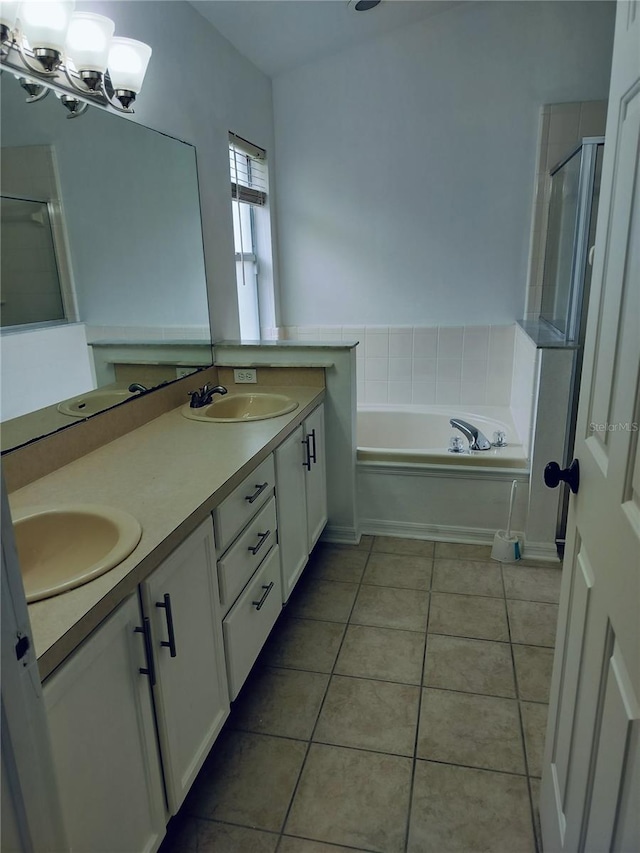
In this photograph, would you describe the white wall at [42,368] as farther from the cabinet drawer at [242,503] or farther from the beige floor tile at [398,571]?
the beige floor tile at [398,571]

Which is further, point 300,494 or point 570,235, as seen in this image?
point 570,235

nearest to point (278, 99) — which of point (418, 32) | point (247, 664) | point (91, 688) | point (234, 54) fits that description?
point (234, 54)

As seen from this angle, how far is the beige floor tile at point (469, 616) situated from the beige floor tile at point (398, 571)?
5.1 inches

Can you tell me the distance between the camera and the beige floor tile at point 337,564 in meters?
2.58

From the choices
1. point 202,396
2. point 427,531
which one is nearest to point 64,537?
point 202,396

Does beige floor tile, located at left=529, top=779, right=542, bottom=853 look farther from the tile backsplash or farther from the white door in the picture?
the tile backsplash

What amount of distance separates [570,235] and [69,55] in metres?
2.34

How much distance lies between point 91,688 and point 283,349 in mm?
1904

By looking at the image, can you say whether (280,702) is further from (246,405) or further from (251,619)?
(246,405)

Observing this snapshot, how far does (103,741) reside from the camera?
Answer: 3.26 feet

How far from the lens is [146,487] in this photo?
4.87ft

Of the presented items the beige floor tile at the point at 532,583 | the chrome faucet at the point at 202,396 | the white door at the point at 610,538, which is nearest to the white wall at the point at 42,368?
the chrome faucet at the point at 202,396

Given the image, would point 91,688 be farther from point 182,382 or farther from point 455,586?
point 455,586

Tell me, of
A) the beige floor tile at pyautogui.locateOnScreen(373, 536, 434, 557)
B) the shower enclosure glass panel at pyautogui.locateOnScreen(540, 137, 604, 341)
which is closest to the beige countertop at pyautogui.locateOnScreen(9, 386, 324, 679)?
the beige floor tile at pyautogui.locateOnScreen(373, 536, 434, 557)
